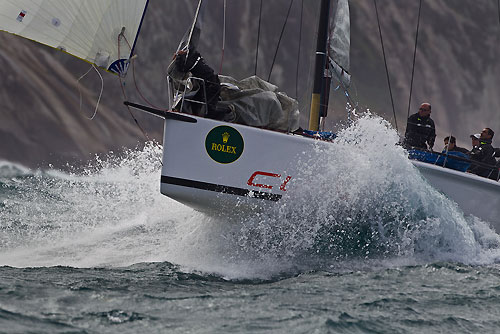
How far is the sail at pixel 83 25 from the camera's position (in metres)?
5.38

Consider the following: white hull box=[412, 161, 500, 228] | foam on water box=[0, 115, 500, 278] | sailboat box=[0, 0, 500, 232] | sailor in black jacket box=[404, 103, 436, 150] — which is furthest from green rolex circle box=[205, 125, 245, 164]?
sailor in black jacket box=[404, 103, 436, 150]

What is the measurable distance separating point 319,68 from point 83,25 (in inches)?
114

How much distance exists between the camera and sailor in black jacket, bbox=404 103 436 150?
6828 millimetres

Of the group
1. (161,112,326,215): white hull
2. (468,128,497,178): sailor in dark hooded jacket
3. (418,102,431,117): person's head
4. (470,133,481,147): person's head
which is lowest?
(161,112,326,215): white hull

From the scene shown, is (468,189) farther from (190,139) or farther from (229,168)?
(190,139)

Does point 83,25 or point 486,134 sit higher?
point 83,25

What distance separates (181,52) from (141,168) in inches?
124

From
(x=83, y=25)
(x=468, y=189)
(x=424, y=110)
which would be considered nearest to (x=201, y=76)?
(x=83, y=25)

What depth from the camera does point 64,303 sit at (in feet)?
11.5

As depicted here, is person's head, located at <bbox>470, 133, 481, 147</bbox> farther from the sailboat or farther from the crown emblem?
the crown emblem

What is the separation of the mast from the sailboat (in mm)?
1468

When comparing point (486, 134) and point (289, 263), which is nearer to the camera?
point (289, 263)

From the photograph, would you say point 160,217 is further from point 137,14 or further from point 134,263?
point 137,14

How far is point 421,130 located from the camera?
689cm
